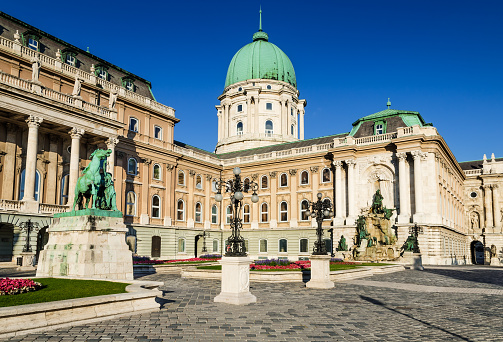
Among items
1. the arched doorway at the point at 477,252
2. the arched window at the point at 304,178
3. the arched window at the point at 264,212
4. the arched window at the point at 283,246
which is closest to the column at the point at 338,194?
the arched window at the point at 304,178

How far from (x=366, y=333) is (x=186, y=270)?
16.9 meters

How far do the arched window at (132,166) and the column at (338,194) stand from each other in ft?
75.2

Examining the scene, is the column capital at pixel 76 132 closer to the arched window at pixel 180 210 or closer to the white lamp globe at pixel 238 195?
the arched window at pixel 180 210

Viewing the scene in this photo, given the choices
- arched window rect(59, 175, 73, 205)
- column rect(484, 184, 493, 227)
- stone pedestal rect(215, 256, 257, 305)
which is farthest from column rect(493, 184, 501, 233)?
stone pedestal rect(215, 256, 257, 305)

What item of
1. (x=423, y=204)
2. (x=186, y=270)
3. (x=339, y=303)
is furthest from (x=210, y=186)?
(x=339, y=303)

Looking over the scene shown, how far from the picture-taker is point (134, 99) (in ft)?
155

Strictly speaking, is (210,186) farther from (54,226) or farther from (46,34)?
(54,226)

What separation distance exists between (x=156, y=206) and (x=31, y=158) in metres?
18.1

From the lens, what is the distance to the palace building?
35.0 m

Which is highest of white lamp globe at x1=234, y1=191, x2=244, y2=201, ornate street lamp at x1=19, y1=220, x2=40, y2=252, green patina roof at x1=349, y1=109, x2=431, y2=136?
green patina roof at x1=349, y1=109, x2=431, y2=136

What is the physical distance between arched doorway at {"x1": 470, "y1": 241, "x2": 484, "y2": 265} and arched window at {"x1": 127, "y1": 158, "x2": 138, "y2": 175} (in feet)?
181

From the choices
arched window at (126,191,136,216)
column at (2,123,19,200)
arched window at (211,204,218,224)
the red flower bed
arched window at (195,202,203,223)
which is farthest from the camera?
arched window at (211,204,218,224)

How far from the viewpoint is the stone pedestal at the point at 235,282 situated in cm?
1416

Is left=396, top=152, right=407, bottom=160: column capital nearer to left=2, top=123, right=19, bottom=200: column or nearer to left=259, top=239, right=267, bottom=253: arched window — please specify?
left=259, top=239, right=267, bottom=253: arched window
